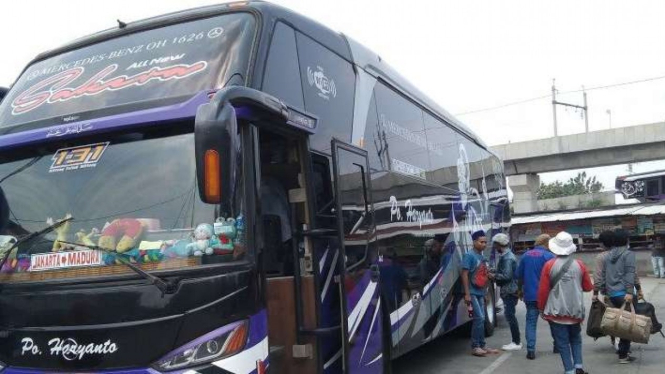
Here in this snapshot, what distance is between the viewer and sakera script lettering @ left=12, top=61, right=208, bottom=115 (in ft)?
14.6

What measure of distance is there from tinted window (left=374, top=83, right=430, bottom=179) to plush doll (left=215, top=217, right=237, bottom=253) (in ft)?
10.5

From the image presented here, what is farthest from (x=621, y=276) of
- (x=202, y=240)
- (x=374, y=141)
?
(x=202, y=240)

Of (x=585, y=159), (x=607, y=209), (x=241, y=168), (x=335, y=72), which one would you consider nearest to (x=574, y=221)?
(x=607, y=209)

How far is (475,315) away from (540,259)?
126cm

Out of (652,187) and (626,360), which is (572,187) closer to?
(652,187)

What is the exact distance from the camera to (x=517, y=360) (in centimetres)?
858

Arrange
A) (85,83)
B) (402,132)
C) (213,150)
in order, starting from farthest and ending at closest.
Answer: (402,132) → (85,83) → (213,150)

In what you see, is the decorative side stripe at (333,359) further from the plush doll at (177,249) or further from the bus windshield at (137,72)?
the bus windshield at (137,72)

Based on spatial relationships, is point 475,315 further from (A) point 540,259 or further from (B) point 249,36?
(B) point 249,36

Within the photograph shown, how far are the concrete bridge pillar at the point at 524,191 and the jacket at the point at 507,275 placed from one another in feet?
94.5

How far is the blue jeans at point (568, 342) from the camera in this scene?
6.93 metres

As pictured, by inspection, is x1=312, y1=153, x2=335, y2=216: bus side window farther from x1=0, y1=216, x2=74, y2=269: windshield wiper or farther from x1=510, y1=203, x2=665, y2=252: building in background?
x1=510, y1=203, x2=665, y2=252: building in background

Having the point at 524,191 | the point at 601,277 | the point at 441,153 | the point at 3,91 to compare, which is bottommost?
the point at 601,277

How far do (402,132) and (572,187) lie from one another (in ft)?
329
